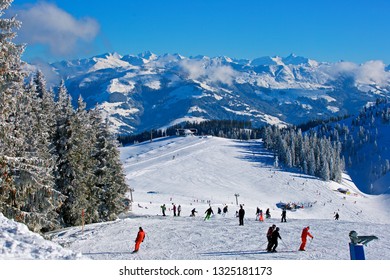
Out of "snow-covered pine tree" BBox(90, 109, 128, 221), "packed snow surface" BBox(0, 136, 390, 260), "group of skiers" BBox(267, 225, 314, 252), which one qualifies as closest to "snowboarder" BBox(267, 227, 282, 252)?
"group of skiers" BBox(267, 225, 314, 252)

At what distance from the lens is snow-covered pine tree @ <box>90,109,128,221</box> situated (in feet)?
127

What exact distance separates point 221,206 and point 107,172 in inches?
1824

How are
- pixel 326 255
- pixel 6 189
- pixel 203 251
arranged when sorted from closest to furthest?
pixel 6 189
pixel 326 255
pixel 203 251

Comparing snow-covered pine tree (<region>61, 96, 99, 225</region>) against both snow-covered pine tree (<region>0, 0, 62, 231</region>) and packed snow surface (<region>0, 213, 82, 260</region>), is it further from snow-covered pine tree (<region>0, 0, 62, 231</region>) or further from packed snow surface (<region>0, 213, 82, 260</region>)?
packed snow surface (<region>0, 213, 82, 260</region>)

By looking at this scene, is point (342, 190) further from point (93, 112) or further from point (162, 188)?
point (93, 112)

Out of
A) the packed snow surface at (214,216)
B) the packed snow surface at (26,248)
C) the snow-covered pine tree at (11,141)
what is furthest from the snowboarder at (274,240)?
the snow-covered pine tree at (11,141)

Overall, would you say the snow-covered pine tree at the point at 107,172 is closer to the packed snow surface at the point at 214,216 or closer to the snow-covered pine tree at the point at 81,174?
the snow-covered pine tree at the point at 81,174

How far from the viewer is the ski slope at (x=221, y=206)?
2283 centimetres

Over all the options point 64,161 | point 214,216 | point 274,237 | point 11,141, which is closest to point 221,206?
point 214,216

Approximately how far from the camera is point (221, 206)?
81.9 meters

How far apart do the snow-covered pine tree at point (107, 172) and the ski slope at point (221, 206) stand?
8.49 ft
